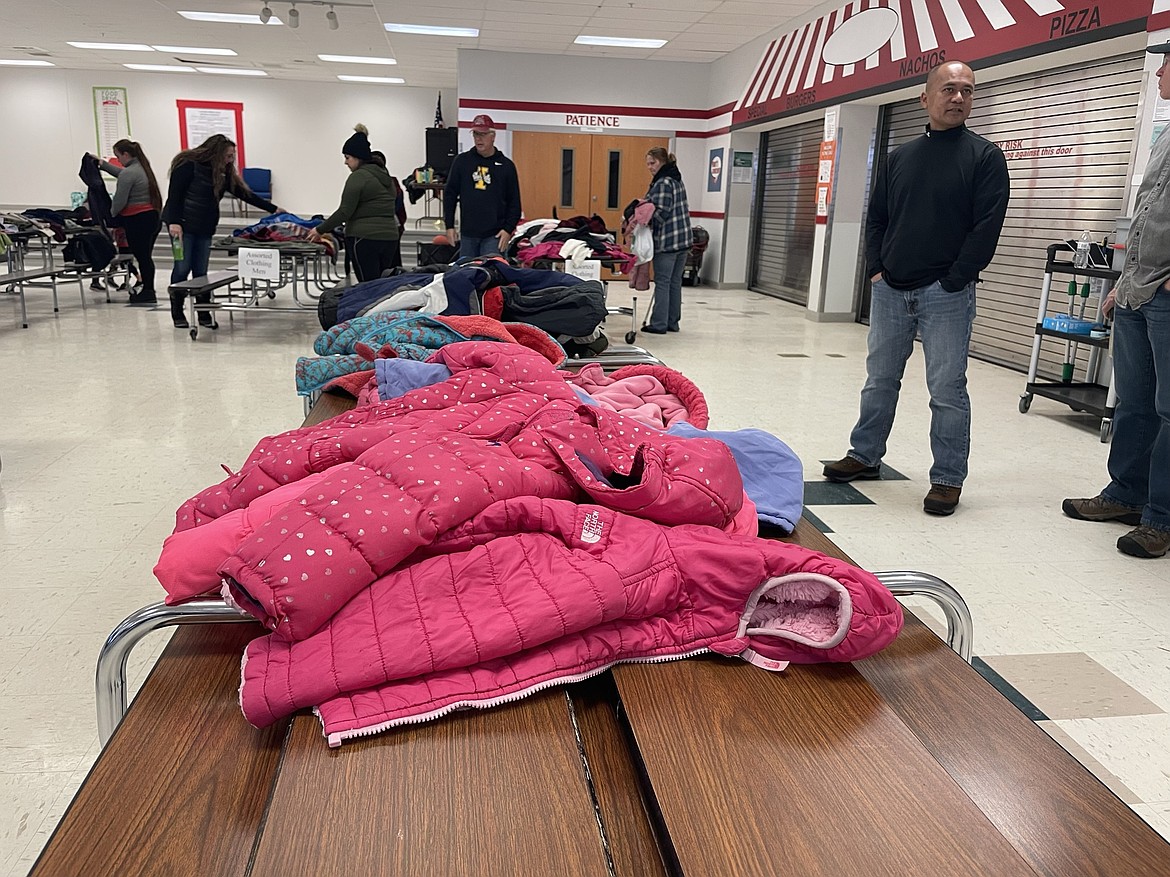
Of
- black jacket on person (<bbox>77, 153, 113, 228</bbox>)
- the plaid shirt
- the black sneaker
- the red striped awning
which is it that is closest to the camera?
the black sneaker

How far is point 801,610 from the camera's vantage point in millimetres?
1166

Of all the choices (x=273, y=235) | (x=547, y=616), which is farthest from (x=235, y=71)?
(x=547, y=616)

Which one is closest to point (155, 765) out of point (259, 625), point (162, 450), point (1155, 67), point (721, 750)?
point (259, 625)

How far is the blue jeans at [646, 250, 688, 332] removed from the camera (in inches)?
296

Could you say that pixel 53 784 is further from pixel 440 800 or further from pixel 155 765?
pixel 440 800

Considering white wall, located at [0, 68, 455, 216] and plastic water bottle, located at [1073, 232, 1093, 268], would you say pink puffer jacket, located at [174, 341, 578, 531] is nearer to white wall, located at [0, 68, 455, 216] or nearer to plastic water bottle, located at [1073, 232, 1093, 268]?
plastic water bottle, located at [1073, 232, 1093, 268]

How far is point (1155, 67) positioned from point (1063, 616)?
3508 mm

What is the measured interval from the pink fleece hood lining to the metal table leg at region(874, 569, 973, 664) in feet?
0.81

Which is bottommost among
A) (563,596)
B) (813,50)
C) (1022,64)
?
(563,596)

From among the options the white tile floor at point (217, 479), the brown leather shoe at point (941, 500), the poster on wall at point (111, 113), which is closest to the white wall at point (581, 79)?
the white tile floor at point (217, 479)

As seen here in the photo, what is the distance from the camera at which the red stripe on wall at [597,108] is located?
12.1 m

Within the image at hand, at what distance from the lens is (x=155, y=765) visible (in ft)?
3.22

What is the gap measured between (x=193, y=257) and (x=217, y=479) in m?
4.52

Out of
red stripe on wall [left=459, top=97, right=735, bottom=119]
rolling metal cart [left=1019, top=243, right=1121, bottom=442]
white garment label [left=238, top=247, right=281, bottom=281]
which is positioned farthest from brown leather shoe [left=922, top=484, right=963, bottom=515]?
red stripe on wall [left=459, top=97, right=735, bottom=119]
